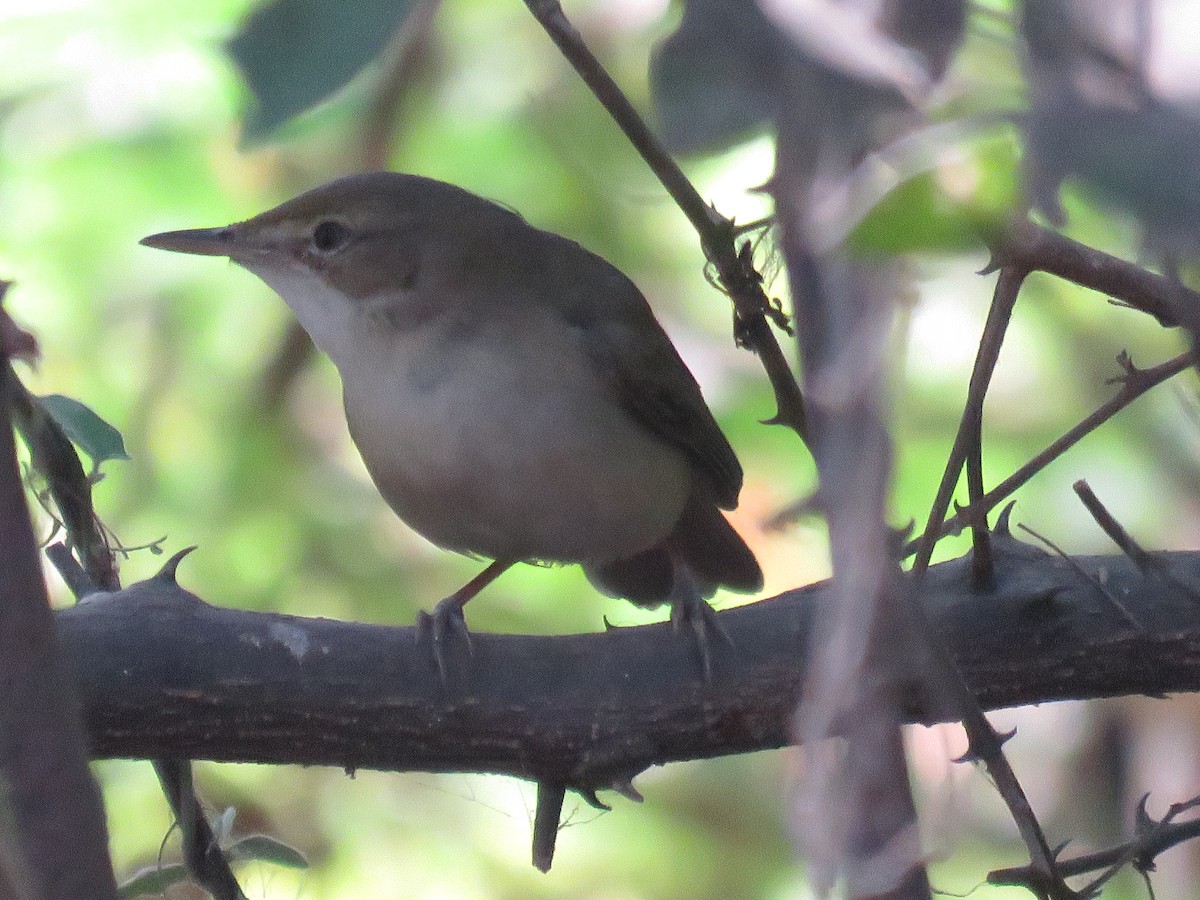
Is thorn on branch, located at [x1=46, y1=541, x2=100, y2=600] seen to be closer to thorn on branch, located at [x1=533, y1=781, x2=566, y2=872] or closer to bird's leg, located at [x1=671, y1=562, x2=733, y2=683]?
thorn on branch, located at [x1=533, y1=781, x2=566, y2=872]

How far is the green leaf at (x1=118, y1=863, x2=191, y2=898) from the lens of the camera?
1953 millimetres

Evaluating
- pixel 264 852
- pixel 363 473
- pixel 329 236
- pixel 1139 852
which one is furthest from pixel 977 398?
pixel 363 473

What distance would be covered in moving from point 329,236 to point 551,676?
150 centimetres

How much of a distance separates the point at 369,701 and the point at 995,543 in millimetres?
896

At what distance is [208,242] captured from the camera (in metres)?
3.12

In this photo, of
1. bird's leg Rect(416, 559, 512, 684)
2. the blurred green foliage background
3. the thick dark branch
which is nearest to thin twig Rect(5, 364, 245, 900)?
the thick dark branch

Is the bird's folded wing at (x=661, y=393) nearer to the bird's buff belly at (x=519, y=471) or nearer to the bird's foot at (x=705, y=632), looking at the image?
the bird's buff belly at (x=519, y=471)

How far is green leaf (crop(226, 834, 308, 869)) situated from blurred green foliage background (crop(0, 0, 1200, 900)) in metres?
1.65

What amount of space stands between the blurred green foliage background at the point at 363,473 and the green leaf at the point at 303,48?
9.12ft

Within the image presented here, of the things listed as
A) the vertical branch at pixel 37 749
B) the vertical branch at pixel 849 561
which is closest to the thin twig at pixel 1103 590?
the vertical branch at pixel 849 561

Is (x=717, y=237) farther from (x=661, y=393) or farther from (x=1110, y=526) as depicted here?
(x=661, y=393)

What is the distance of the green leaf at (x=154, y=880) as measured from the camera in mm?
1953

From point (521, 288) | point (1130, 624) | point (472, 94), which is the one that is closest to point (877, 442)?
point (1130, 624)

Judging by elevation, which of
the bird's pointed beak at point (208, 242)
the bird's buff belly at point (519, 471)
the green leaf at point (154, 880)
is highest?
the bird's pointed beak at point (208, 242)
